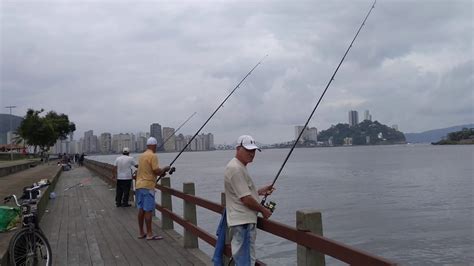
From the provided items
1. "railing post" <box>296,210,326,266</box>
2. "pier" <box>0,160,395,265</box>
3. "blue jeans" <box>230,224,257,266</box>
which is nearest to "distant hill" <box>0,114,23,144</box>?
"pier" <box>0,160,395,265</box>

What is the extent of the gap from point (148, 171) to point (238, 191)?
13.1ft

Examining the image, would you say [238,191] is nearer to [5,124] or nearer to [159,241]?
[159,241]

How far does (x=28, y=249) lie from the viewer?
5859 millimetres

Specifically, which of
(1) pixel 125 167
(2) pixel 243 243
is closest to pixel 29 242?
(2) pixel 243 243

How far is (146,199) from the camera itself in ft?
26.8

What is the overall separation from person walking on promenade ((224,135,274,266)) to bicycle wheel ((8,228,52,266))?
2676 millimetres

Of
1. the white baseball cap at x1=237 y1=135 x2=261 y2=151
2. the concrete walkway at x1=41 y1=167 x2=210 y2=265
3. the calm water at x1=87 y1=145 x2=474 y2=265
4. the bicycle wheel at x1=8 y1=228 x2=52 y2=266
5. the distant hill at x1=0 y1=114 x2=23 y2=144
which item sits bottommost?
the calm water at x1=87 y1=145 x2=474 y2=265

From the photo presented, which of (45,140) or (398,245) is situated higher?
(45,140)

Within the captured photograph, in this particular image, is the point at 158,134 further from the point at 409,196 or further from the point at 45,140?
the point at 45,140

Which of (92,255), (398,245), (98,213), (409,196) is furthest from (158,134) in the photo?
(409,196)

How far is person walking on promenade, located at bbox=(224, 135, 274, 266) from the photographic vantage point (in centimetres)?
453

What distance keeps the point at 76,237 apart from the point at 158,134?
386 inches

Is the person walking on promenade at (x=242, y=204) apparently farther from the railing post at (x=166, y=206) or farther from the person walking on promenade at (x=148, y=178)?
the railing post at (x=166, y=206)

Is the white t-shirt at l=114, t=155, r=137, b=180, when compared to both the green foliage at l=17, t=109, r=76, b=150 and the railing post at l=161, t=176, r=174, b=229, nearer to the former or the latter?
the railing post at l=161, t=176, r=174, b=229
